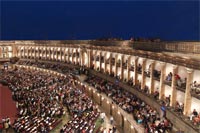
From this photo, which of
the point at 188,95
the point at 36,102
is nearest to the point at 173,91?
the point at 188,95

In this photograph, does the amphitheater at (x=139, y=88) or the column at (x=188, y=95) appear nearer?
the column at (x=188, y=95)

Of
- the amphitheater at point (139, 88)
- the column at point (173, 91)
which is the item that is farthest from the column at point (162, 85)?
the column at point (173, 91)

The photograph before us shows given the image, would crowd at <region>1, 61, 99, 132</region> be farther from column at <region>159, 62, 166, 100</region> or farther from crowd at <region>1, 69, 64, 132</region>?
column at <region>159, 62, 166, 100</region>

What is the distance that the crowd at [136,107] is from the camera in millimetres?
28384

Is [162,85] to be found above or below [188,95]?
above

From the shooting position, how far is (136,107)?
3606 centimetres

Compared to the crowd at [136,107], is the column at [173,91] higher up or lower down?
higher up

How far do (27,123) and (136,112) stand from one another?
13374 millimetres

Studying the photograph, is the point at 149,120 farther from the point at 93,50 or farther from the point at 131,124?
the point at 93,50

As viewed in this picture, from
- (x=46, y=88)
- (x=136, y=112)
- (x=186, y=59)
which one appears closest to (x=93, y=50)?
(x=46, y=88)

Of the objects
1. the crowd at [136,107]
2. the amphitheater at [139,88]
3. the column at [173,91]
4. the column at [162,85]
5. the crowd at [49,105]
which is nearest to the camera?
the crowd at [136,107]

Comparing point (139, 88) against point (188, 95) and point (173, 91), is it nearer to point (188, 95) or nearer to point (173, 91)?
point (173, 91)

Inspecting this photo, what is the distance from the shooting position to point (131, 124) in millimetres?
30984

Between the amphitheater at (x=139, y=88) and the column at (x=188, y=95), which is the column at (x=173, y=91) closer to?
the amphitheater at (x=139, y=88)
